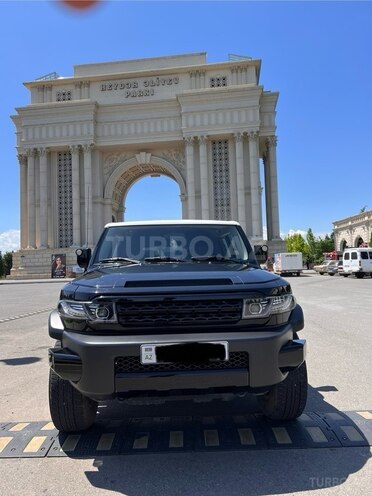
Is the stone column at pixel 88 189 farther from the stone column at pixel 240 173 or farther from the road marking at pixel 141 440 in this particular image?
the road marking at pixel 141 440

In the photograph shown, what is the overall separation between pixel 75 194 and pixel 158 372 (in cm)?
5092

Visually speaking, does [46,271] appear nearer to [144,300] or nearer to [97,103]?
[97,103]

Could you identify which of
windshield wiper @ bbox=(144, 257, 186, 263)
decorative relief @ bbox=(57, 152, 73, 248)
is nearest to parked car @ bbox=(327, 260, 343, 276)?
decorative relief @ bbox=(57, 152, 73, 248)

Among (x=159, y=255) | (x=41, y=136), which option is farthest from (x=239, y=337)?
(x=41, y=136)

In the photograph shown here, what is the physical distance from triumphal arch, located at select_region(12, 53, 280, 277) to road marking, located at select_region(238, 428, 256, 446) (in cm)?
4559

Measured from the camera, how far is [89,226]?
167 feet

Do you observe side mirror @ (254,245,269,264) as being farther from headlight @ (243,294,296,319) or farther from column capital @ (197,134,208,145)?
column capital @ (197,134,208,145)

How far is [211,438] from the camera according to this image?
362 cm

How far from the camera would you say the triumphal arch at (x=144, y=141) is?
50.0 metres

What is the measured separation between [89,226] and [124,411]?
1887 inches

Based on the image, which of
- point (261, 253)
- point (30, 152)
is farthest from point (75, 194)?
point (261, 253)

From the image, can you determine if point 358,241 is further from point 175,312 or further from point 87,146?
point 175,312

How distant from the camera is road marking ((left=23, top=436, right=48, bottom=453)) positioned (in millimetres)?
3510

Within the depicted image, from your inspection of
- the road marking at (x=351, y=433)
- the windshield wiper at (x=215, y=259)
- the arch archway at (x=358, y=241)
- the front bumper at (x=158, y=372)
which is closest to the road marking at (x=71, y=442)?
the front bumper at (x=158, y=372)
